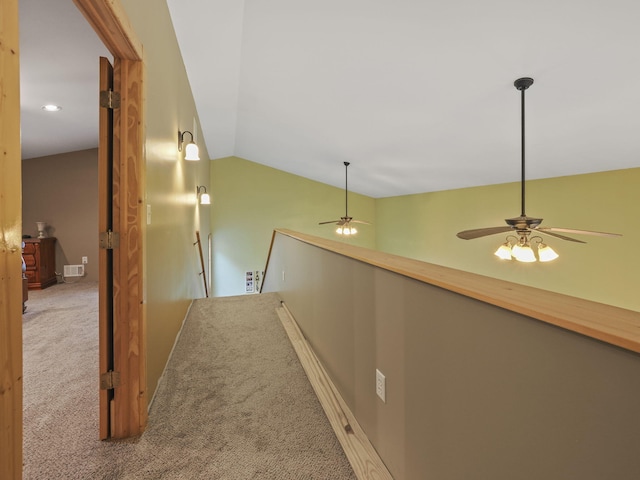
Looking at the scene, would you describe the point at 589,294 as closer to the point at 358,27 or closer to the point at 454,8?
the point at 454,8

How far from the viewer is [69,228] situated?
551cm

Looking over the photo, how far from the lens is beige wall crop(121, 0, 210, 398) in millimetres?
1750

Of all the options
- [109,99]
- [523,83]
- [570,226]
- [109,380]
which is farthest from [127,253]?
[570,226]

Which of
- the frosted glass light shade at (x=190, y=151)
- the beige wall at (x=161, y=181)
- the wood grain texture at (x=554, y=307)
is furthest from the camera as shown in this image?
A: the frosted glass light shade at (x=190, y=151)

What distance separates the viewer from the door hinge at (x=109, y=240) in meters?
1.50

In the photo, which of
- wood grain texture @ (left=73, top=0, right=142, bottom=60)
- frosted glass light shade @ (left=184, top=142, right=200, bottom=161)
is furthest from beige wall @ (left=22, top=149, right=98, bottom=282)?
wood grain texture @ (left=73, top=0, right=142, bottom=60)

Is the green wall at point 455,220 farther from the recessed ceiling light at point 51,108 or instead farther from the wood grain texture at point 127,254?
the wood grain texture at point 127,254

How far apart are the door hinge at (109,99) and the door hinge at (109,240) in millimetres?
612

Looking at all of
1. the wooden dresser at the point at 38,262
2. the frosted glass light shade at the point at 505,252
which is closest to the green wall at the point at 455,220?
the frosted glass light shade at the point at 505,252

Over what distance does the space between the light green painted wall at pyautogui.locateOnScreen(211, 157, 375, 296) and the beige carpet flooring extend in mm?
5209

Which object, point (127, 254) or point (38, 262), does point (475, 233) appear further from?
point (38, 262)

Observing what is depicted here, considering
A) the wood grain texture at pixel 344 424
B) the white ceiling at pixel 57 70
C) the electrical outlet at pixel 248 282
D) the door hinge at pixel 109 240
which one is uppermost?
the white ceiling at pixel 57 70

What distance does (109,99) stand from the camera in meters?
1.50

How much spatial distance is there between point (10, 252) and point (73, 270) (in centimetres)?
600
